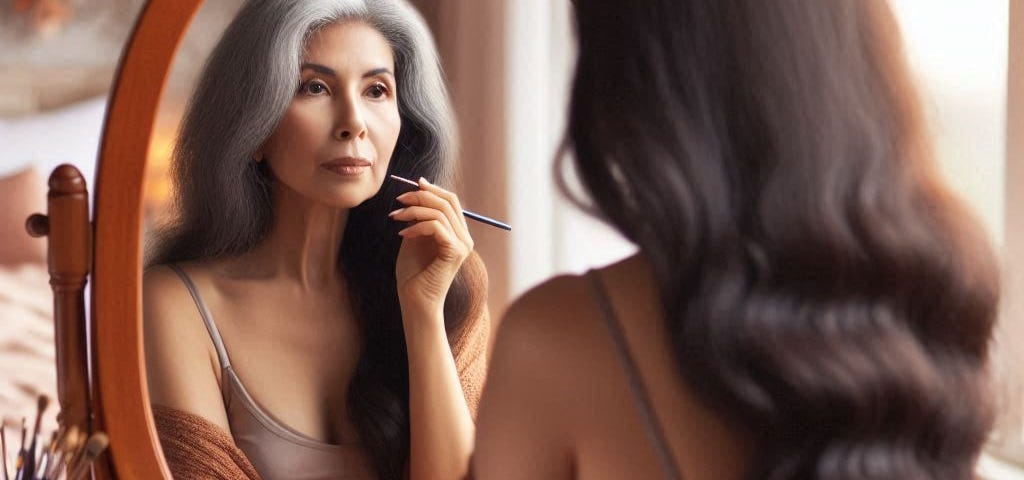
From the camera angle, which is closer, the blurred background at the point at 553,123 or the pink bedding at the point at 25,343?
the blurred background at the point at 553,123

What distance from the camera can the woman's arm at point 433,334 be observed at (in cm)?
59

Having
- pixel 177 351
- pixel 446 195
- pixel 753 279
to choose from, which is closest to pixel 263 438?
pixel 177 351

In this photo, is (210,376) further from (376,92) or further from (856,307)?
(856,307)

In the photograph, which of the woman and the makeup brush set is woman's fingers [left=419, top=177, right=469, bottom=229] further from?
the makeup brush set

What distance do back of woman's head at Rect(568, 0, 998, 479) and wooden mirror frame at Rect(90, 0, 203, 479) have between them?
25 centimetres

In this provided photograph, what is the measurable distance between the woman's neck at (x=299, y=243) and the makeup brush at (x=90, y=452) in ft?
0.40

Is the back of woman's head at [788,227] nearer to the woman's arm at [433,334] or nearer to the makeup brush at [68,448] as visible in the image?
the woman's arm at [433,334]

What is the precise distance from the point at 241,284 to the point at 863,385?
347 millimetres

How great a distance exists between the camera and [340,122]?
58 centimetres

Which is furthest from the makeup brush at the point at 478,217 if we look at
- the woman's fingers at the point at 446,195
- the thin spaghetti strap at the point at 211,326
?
the thin spaghetti strap at the point at 211,326

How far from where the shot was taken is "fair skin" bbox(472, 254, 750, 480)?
534mm

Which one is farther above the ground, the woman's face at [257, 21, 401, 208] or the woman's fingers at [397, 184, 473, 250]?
the woman's face at [257, 21, 401, 208]

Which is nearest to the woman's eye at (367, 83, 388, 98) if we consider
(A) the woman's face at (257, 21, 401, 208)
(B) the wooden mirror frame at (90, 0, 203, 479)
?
(A) the woman's face at (257, 21, 401, 208)

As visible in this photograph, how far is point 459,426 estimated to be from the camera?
60 centimetres
